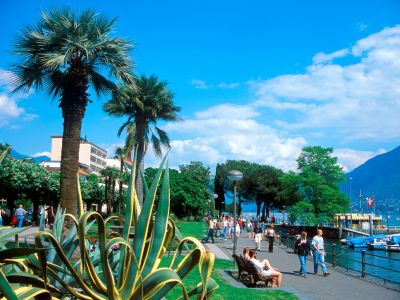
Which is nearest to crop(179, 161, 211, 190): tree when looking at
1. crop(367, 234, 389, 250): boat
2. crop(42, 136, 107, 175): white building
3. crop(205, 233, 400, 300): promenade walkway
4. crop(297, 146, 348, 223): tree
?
crop(42, 136, 107, 175): white building

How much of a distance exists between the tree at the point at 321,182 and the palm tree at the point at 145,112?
1165 inches

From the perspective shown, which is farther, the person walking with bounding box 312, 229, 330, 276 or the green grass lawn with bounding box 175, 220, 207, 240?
the green grass lawn with bounding box 175, 220, 207, 240

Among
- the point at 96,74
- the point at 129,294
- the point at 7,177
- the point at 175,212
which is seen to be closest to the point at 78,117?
the point at 96,74

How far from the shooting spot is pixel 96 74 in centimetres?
1474

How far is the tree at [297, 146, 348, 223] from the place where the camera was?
51969mm

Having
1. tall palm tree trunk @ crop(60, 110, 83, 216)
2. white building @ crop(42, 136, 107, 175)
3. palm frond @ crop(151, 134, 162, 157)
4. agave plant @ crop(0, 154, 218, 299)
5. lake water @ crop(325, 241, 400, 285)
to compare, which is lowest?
lake water @ crop(325, 241, 400, 285)

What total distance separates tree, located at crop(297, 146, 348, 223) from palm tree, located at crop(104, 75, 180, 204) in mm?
29580

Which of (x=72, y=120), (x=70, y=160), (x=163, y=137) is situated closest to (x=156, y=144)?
(x=163, y=137)

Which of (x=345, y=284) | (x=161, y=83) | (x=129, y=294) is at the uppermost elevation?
(x=161, y=83)

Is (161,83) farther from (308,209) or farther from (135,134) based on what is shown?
(308,209)

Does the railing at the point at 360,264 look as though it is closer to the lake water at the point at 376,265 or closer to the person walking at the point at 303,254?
the lake water at the point at 376,265

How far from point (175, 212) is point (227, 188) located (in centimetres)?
2983

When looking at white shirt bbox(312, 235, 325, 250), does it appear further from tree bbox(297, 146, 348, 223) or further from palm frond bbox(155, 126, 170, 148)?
tree bbox(297, 146, 348, 223)

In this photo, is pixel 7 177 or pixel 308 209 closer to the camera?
pixel 7 177
